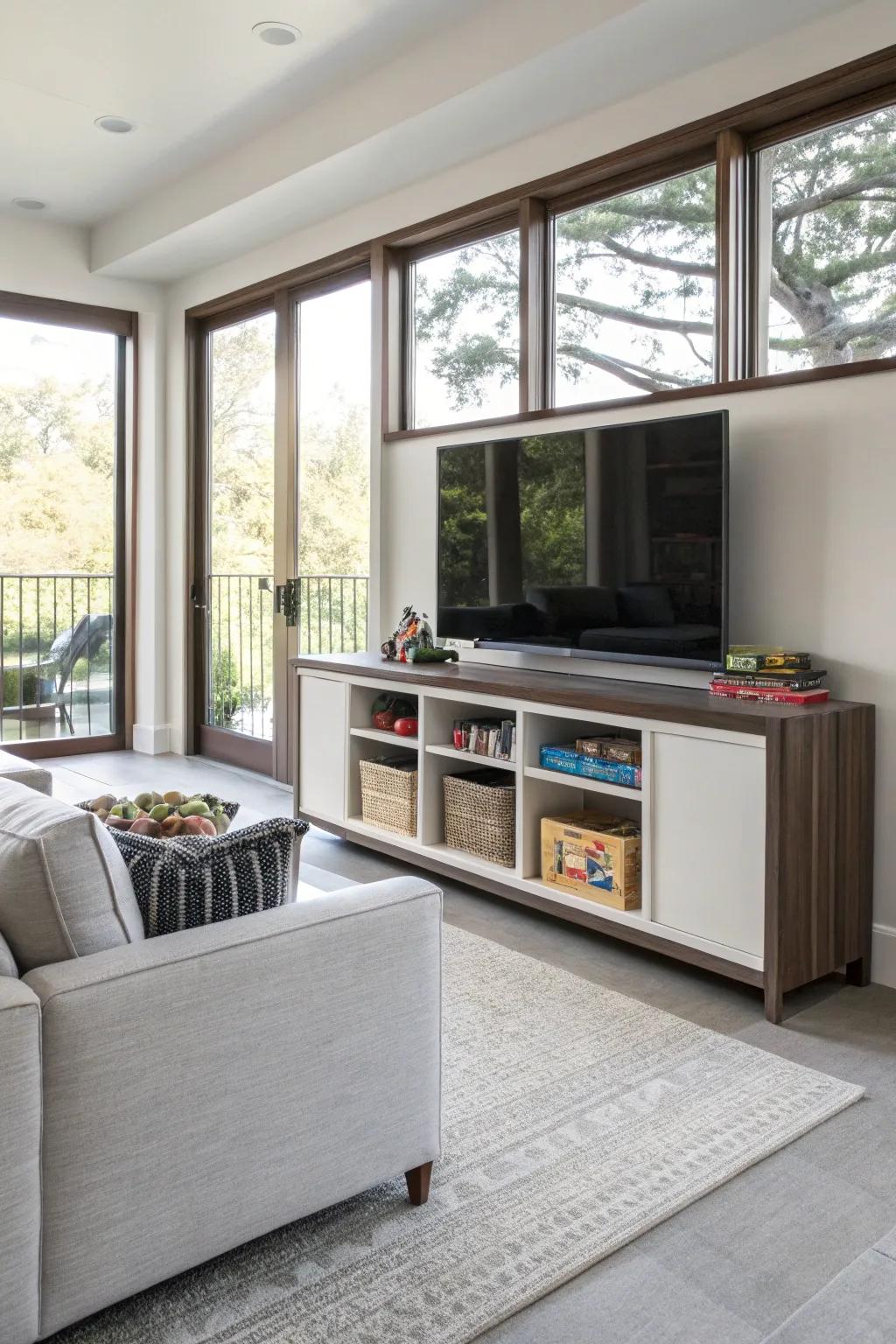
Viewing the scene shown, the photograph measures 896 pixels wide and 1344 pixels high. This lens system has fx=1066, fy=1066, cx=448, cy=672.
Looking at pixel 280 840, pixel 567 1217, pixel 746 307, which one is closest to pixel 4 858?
pixel 280 840

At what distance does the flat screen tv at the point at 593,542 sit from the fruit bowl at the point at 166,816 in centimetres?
149

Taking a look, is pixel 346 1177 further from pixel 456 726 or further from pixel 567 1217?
pixel 456 726

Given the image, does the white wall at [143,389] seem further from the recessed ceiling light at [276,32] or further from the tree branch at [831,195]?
the tree branch at [831,195]

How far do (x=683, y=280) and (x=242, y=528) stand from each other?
112 inches

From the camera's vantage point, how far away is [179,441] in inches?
226

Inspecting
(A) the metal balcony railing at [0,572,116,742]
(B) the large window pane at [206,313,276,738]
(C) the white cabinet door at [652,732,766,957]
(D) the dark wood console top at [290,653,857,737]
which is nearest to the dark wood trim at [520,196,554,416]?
(D) the dark wood console top at [290,653,857,737]

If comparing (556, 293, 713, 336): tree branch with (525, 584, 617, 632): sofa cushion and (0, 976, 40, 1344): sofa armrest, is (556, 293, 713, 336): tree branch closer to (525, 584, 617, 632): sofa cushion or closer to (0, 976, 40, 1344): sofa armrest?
(525, 584, 617, 632): sofa cushion

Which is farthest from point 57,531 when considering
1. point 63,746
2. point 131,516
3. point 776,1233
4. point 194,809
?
point 776,1233

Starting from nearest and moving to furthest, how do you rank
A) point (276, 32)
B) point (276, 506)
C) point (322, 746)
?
point (276, 32) → point (322, 746) → point (276, 506)

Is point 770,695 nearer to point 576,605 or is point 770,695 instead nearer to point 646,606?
point 646,606

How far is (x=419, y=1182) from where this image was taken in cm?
177

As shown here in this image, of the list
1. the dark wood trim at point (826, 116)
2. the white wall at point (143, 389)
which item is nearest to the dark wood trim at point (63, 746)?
the white wall at point (143, 389)

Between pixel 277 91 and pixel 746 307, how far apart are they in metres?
2.01

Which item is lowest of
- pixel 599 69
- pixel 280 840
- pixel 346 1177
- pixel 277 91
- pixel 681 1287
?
pixel 681 1287
